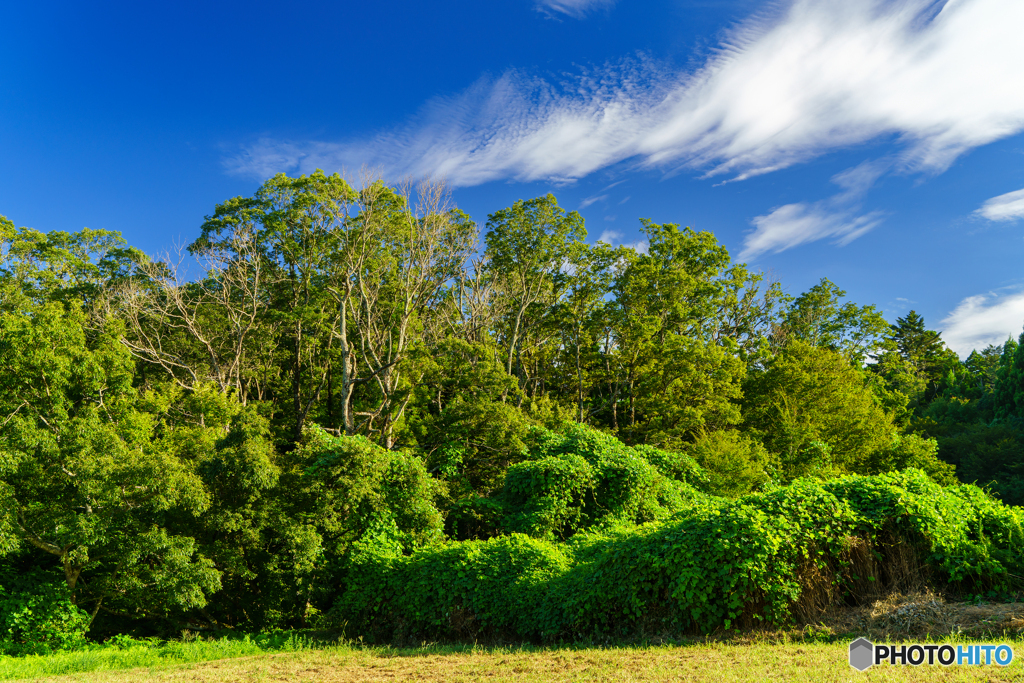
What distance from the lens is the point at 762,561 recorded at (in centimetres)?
789

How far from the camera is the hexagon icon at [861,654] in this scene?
616 cm

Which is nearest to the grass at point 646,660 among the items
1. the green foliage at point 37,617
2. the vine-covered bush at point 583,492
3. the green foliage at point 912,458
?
the green foliage at point 37,617

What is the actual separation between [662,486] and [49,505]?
1466 centimetres

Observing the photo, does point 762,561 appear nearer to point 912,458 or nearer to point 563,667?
point 563,667

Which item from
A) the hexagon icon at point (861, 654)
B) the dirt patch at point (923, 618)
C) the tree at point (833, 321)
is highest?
the tree at point (833, 321)

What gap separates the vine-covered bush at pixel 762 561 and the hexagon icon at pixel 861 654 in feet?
3.47

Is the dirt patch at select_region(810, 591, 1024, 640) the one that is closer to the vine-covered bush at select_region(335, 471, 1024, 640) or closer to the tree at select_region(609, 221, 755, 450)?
the vine-covered bush at select_region(335, 471, 1024, 640)

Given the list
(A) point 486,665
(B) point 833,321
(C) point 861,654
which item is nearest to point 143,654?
(A) point 486,665

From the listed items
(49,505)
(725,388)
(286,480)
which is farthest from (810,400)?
(49,505)

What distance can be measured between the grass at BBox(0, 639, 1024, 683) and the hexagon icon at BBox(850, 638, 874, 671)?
118 mm

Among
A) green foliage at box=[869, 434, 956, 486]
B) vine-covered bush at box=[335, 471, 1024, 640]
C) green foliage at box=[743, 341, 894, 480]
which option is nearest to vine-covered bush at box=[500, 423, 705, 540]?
vine-covered bush at box=[335, 471, 1024, 640]

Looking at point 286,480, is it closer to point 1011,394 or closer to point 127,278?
point 127,278

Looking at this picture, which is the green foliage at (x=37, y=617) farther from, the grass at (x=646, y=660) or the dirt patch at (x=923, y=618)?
the dirt patch at (x=923, y=618)

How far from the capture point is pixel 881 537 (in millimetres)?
8625
